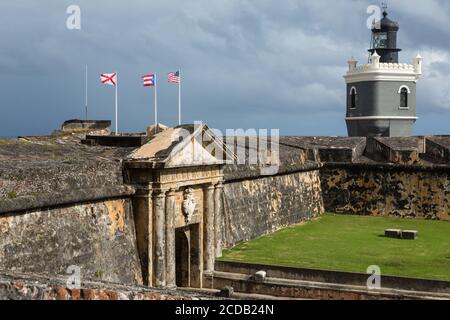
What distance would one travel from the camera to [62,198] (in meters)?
12.8

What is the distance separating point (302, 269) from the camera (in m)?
16.8

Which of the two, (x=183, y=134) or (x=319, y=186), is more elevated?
(x=183, y=134)

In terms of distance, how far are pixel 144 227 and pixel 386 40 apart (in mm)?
30969

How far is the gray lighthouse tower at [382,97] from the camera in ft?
130

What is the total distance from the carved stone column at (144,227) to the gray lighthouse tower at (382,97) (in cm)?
2688

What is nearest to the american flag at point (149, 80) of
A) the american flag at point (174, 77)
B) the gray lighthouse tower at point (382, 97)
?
the american flag at point (174, 77)

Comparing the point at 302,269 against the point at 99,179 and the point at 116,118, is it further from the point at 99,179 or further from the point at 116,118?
the point at 116,118

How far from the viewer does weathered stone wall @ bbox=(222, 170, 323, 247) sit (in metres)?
20.8

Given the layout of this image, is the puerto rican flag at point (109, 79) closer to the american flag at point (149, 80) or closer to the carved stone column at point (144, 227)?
the american flag at point (149, 80)

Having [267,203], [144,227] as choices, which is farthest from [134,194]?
[267,203]

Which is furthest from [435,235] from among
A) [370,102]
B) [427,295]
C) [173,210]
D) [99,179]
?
[370,102]

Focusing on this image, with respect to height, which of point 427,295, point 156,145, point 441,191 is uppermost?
point 156,145

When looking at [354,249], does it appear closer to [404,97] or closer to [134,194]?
[134,194]

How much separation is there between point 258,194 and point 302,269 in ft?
20.3
